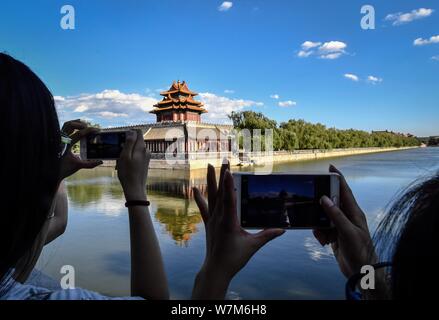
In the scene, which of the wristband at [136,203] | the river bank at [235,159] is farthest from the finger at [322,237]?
the river bank at [235,159]

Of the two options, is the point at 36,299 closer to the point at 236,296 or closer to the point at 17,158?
the point at 17,158

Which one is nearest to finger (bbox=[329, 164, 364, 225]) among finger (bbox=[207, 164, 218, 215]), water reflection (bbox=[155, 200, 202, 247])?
finger (bbox=[207, 164, 218, 215])

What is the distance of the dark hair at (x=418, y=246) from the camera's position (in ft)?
1.62

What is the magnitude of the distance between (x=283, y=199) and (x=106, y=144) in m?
0.80

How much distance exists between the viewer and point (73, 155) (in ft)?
3.81

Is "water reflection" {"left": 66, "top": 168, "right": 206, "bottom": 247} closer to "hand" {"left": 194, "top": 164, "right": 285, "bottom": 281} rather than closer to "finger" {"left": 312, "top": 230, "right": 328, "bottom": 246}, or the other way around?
"finger" {"left": 312, "top": 230, "right": 328, "bottom": 246}

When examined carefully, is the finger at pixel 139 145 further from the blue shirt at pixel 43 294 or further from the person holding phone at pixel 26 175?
the blue shirt at pixel 43 294

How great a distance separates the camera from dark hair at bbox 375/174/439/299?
493mm

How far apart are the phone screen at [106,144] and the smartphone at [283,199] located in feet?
2.08

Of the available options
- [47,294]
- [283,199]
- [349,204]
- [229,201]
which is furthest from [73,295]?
[349,204]

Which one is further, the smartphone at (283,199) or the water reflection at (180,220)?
the water reflection at (180,220)
